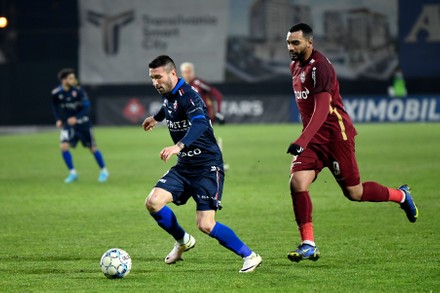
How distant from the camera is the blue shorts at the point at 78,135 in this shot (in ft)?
57.3

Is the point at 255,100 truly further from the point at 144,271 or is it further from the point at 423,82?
the point at 144,271

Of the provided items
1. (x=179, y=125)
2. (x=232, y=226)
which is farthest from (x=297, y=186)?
(x=232, y=226)

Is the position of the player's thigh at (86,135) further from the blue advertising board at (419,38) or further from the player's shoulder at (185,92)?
the blue advertising board at (419,38)

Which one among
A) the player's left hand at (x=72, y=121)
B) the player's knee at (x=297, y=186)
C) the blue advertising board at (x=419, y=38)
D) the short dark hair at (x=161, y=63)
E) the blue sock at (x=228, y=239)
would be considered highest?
the short dark hair at (x=161, y=63)

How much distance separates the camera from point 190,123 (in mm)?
7859

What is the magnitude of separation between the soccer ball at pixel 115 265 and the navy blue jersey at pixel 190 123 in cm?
103

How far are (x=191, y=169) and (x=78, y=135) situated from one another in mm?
9694

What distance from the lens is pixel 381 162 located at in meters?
19.4

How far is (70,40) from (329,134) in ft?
102

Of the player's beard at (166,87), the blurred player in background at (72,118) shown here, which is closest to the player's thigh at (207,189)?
the player's beard at (166,87)

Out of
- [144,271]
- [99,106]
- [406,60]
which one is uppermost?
[144,271]

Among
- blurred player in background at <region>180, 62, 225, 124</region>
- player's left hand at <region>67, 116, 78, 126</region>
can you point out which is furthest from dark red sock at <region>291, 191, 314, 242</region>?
player's left hand at <region>67, 116, 78, 126</region>

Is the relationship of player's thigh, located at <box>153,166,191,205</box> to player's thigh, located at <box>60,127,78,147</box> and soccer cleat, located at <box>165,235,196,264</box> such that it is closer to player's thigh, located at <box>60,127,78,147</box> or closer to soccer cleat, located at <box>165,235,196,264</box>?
soccer cleat, located at <box>165,235,196,264</box>

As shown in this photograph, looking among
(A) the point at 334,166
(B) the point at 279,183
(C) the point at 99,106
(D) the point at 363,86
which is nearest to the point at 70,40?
(C) the point at 99,106
